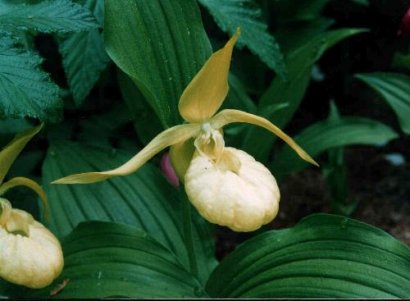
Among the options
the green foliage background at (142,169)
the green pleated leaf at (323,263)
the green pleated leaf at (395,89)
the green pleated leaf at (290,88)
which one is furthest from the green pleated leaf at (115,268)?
the green pleated leaf at (395,89)

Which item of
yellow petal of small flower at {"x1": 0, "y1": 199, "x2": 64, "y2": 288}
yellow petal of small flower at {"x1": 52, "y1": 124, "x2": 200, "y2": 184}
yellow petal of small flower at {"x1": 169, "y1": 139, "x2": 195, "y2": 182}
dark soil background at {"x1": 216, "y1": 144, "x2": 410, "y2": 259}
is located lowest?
dark soil background at {"x1": 216, "y1": 144, "x2": 410, "y2": 259}

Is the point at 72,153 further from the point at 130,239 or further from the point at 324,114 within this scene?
the point at 324,114

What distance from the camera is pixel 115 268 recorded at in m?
1.21

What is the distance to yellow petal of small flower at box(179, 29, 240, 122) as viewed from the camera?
1044mm

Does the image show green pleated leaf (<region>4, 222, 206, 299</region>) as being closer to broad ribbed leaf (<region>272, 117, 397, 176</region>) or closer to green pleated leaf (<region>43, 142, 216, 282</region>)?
green pleated leaf (<region>43, 142, 216, 282</region>)

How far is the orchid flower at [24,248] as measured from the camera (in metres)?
1.07

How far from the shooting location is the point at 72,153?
148 cm

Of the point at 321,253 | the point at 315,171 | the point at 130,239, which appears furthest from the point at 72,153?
the point at 315,171

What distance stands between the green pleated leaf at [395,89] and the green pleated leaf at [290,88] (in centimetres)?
16

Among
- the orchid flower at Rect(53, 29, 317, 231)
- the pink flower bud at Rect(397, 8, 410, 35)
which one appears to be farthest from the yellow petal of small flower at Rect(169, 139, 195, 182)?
the pink flower bud at Rect(397, 8, 410, 35)

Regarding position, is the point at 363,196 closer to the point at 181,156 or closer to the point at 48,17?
the point at 181,156

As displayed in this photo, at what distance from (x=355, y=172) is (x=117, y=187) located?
39.1 inches

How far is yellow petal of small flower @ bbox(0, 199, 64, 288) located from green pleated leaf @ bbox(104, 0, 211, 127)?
28 cm

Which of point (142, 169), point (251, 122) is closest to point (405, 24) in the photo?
point (251, 122)
